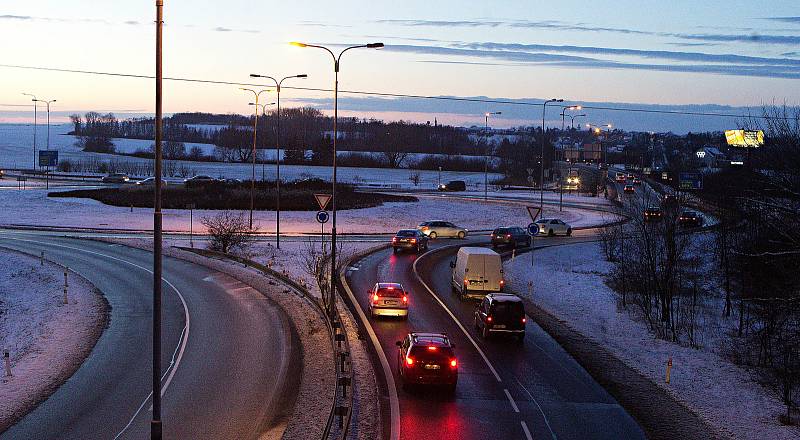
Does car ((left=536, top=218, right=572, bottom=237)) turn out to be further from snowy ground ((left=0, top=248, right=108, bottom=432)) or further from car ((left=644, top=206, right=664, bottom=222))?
snowy ground ((left=0, top=248, right=108, bottom=432))

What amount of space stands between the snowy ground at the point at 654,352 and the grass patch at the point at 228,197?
3670 centimetres

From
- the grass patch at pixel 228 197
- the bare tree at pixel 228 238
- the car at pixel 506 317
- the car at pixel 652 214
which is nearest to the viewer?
the car at pixel 506 317

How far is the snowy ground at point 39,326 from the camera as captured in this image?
19688 millimetres

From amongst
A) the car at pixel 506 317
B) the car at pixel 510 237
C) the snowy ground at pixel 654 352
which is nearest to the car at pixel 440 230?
the car at pixel 510 237

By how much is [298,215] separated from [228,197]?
11.2 metres

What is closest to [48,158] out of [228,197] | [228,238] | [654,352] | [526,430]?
[228,197]

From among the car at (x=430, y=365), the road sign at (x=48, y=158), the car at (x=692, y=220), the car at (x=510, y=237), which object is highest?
the road sign at (x=48, y=158)

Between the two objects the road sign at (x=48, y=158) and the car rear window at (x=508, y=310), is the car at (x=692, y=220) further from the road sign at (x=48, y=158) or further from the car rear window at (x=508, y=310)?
the road sign at (x=48, y=158)

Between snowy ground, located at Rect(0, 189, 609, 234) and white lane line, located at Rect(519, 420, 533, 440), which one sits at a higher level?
snowy ground, located at Rect(0, 189, 609, 234)

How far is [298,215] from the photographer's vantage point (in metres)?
73.5

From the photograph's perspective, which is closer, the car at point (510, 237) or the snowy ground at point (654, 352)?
the snowy ground at point (654, 352)

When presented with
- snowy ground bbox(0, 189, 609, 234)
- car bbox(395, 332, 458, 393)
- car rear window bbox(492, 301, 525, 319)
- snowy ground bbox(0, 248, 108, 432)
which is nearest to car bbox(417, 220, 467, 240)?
snowy ground bbox(0, 189, 609, 234)

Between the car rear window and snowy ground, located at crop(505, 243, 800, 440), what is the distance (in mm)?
3532

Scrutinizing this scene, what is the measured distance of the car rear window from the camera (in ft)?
82.1
